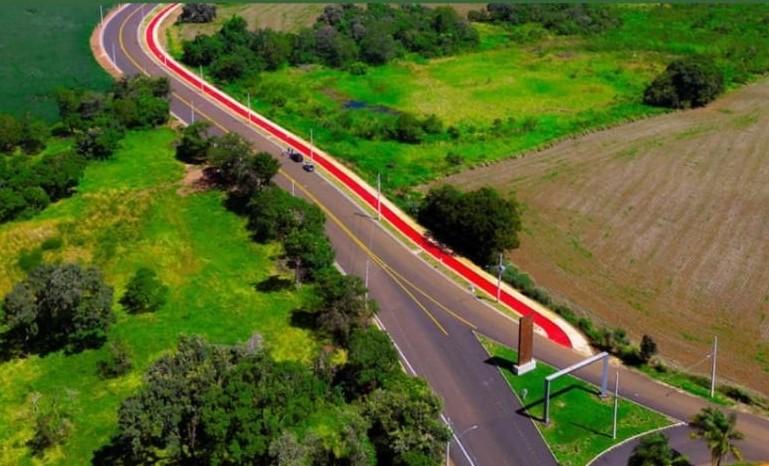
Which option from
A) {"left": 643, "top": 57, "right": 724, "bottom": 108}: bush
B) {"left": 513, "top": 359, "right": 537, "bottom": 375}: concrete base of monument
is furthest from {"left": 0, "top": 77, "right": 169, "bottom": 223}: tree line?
{"left": 643, "top": 57, "right": 724, "bottom": 108}: bush

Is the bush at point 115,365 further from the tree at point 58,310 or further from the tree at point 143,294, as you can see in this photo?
the tree at point 143,294

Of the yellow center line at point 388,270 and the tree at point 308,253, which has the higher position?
the tree at point 308,253

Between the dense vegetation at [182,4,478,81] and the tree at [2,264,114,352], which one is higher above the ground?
the dense vegetation at [182,4,478,81]

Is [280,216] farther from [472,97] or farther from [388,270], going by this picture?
[472,97]

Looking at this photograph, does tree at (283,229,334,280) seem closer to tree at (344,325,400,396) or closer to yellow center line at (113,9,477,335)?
yellow center line at (113,9,477,335)

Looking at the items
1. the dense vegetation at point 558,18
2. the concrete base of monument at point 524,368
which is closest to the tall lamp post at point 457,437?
the concrete base of monument at point 524,368

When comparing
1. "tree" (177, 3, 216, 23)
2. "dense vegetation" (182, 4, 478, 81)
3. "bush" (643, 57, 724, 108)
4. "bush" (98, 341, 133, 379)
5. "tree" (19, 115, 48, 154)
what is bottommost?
"bush" (98, 341, 133, 379)
